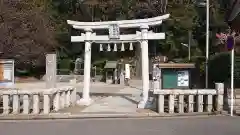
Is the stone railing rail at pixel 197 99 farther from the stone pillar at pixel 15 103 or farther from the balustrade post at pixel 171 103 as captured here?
the stone pillar at pixel 15 103

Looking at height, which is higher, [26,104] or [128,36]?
[128,36]

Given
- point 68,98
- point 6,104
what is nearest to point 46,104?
point 6,104

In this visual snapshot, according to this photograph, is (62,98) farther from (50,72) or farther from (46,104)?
(50,72)

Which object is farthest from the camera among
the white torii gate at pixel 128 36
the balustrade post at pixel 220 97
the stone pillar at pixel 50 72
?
the stone pillar at pixel 50 72

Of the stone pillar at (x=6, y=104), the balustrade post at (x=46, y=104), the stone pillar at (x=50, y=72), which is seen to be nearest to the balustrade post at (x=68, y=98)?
the stone pillar at (x=50, y=72)

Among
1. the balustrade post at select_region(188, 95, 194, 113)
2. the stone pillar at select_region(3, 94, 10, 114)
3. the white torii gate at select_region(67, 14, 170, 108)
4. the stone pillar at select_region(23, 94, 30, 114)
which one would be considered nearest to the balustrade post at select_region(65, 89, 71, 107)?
the white torii gate at select_region(67, 14, 170, 108)

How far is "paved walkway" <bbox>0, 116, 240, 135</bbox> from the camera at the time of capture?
420 inches

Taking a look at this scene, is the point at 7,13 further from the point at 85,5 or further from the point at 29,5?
the point at 85,5

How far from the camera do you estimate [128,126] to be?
39.1ft

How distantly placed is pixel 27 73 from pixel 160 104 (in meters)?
38.6

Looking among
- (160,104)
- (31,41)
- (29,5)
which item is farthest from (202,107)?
(29,5)

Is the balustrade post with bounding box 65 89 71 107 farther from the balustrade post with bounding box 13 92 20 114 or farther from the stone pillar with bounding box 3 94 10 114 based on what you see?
the stone pillar with bounding box 3 94 10 114

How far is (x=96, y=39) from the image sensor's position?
62.2 ft

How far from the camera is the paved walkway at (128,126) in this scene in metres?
10.7
